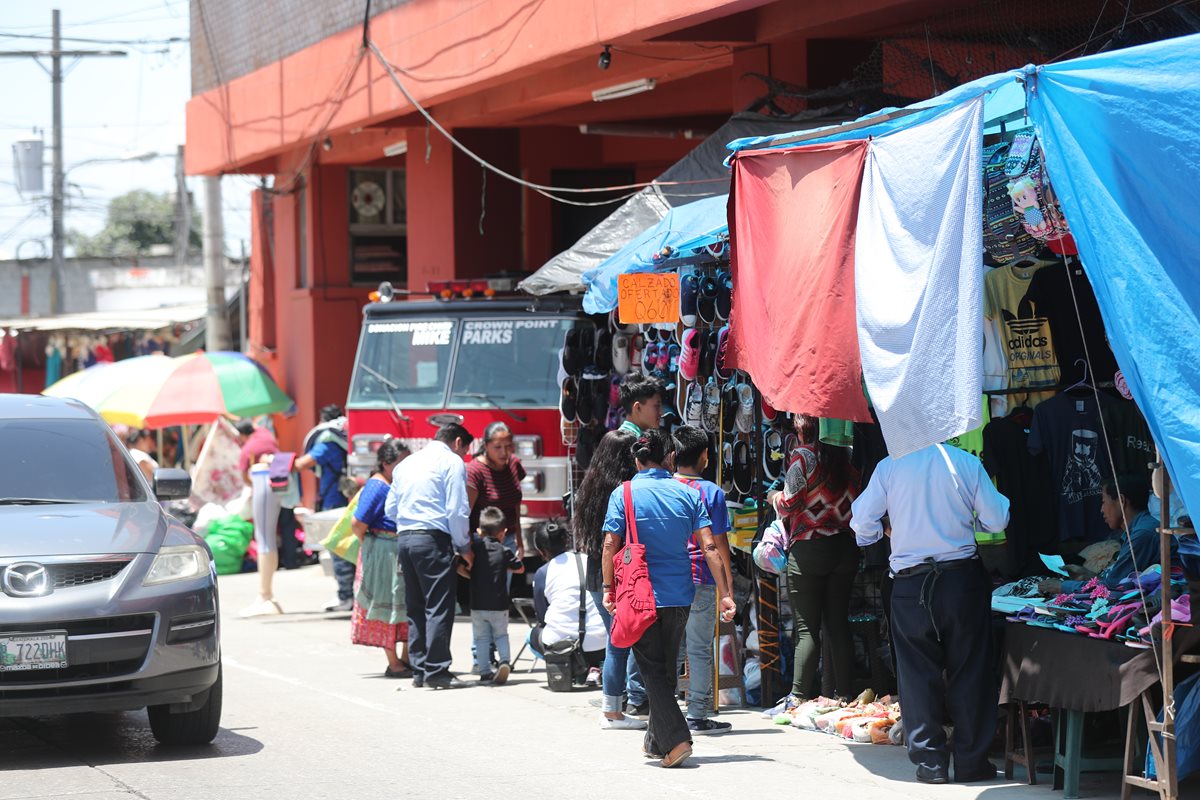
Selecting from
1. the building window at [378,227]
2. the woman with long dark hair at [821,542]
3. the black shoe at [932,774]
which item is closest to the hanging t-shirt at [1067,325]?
the woman with long dark hair at [821,542]

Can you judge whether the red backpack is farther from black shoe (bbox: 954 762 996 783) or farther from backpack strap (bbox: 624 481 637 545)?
black shoe (bbox: 954 762 996 783)

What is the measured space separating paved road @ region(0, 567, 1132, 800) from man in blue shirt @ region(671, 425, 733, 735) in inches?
7.4

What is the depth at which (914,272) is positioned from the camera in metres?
7.07

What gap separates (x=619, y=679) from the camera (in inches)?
360

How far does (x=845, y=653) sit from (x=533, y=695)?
247 cm

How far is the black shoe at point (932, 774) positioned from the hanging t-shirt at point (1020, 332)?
8.25 ft

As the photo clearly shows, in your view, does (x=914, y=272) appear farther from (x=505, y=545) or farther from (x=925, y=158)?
(x=505, y=545)

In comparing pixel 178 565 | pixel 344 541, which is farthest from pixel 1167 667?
pixel 344 541

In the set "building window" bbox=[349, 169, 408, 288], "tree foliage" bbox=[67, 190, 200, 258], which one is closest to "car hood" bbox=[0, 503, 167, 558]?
"building window" bbox=[349, 169, 408, 288]

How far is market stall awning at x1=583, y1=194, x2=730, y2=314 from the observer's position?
10758 millimetres

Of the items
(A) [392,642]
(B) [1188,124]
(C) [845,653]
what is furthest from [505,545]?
(B) [1188,124]

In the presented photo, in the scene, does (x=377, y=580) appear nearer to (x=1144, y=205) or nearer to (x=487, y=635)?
(x=487, y=635)

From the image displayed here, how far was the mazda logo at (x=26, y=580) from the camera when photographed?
7.82m

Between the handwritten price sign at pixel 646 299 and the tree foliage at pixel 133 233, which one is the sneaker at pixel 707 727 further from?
the tree foliage at pixel 133 233
